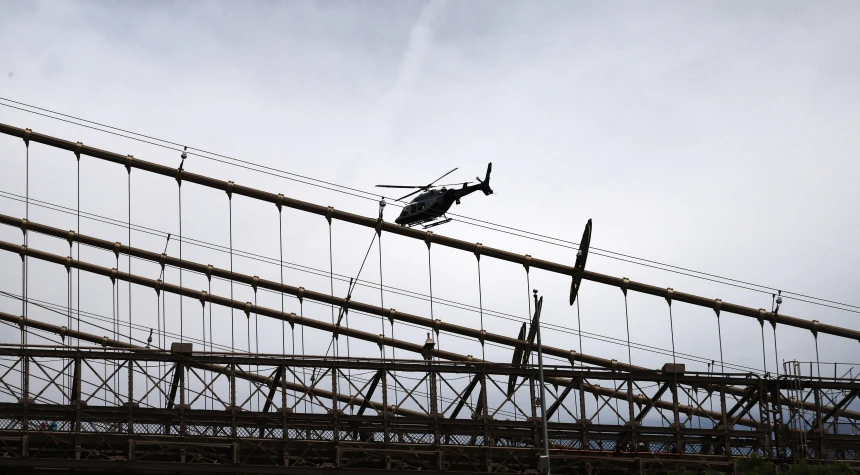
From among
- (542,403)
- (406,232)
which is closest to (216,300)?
(406,232)

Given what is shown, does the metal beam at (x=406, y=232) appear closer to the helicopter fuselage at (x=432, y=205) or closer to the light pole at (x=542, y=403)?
the helicopter fuselage at (x=432, y=205)

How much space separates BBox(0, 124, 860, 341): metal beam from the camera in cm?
6462

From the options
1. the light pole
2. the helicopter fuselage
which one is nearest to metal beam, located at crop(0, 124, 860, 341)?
the helicopter fuselage

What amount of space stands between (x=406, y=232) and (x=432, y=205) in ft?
8.36

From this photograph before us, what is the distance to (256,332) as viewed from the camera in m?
66.5

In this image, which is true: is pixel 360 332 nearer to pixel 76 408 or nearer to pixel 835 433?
pixel 76 408

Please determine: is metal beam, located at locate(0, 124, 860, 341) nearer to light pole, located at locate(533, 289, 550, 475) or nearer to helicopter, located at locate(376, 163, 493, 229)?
helicopter, located at locate(376, 163, 493, 229)

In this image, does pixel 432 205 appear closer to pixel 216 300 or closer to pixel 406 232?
pixel 406 232

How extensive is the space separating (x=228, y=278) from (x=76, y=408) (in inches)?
757

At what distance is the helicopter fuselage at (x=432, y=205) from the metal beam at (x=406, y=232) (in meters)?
1.46

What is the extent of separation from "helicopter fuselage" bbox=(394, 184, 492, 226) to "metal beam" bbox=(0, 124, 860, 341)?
1464mm

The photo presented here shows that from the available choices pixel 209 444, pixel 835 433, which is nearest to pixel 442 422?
pixel 209 444

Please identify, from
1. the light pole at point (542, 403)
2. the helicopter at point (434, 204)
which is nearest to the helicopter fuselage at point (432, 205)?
the helicopter at point (434, 204)

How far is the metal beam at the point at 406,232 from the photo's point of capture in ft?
212
